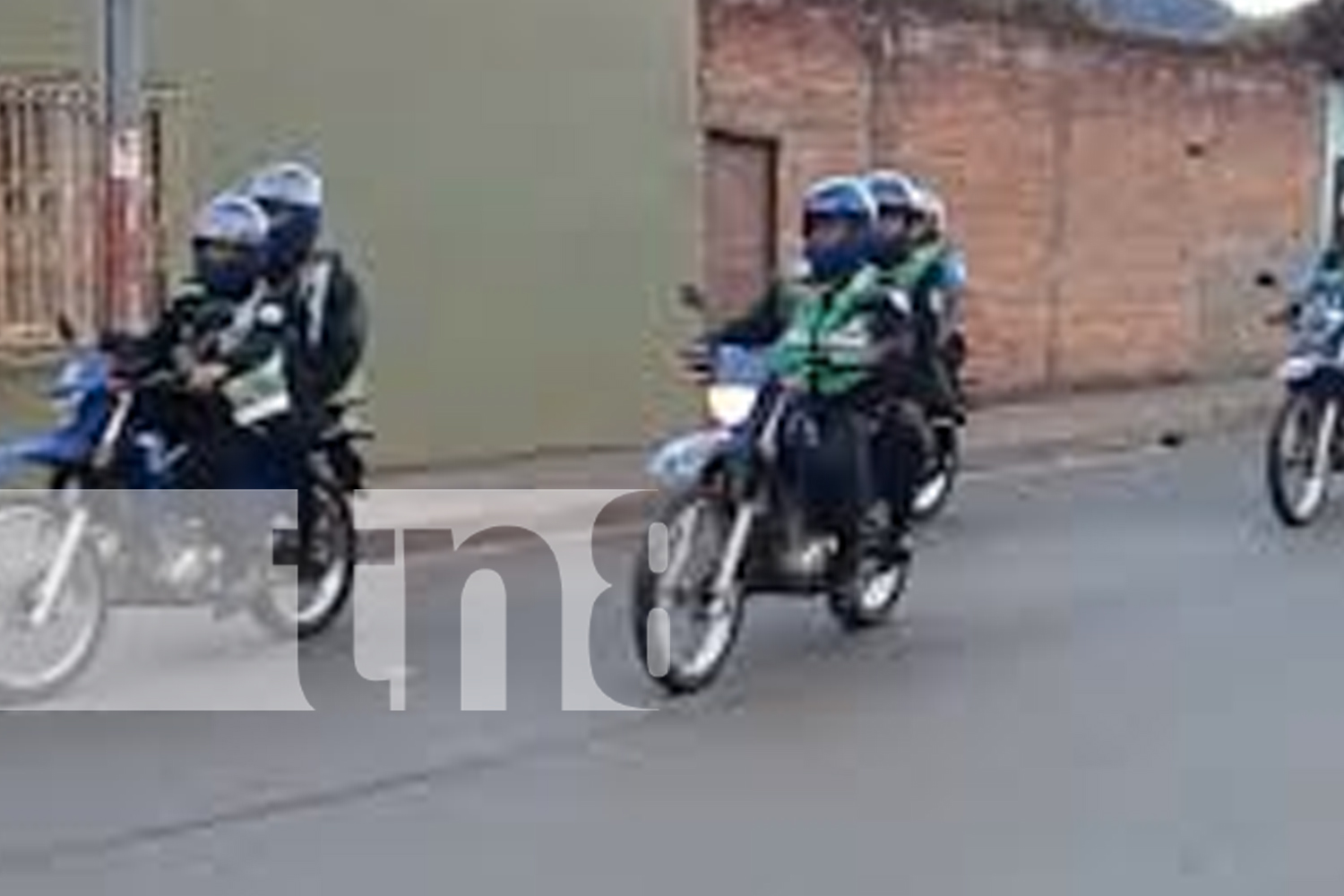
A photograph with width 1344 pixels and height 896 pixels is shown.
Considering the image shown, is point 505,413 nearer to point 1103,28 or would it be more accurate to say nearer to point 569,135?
point 569,135

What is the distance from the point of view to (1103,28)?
2792 centimetres

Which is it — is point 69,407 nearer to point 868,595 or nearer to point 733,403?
point 733,403

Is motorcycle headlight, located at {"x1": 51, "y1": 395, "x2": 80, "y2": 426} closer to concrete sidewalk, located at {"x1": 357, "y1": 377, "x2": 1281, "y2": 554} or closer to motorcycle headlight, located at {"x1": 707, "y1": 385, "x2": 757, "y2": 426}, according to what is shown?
motorcycle headlight, located at {"x1": 707, "y1": 385, "x2": 757, "y2": 426}

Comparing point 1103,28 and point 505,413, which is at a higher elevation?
point 1103,28

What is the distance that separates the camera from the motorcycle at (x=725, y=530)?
11.2 m

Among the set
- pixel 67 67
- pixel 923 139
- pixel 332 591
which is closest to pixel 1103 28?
pixel 923 139

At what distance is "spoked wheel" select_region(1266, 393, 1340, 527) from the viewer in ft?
55.2

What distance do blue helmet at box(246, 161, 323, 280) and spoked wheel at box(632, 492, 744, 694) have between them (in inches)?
76.9

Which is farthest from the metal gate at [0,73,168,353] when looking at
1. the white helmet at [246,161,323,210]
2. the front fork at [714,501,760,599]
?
the front fork at [714,501,760,599]

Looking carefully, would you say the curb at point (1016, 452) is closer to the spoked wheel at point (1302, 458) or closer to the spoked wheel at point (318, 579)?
the spoked wheel at point (318, 579)

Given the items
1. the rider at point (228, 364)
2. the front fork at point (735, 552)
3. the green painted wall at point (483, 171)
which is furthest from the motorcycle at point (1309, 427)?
the rider at point (228, 364)

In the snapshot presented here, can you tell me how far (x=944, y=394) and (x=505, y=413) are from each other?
6178 mm

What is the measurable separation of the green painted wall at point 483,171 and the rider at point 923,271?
4174 mm

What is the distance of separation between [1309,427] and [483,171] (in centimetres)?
576
